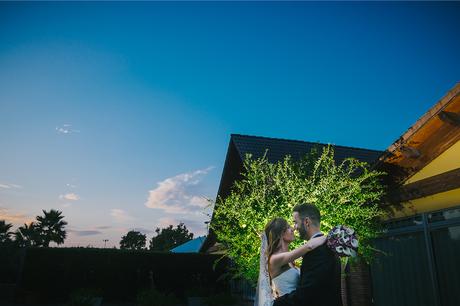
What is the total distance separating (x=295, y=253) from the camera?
10.3 ft

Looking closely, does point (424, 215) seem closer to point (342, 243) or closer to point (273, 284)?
point (273, 284)

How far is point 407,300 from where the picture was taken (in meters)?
7.38

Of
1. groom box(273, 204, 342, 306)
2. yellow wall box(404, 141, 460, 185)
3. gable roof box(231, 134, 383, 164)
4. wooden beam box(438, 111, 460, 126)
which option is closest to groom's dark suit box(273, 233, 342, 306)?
groom box(273, 204, 342, 306)

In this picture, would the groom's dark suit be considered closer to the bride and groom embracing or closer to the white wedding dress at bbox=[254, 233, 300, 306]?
the bride and groom embracing

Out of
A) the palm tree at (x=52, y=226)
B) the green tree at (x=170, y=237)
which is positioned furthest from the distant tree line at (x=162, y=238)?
the palm tree at (x=52, y=226)

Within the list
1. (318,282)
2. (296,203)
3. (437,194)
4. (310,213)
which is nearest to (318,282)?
(318,282)

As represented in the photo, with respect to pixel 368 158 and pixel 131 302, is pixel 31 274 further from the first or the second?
pixel 368 158

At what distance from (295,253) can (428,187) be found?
17.6 ft

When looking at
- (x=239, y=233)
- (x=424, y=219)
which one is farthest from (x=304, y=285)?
(x=424, y=219)

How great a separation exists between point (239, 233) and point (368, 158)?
11975 mm

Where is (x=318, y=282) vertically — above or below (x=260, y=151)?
below

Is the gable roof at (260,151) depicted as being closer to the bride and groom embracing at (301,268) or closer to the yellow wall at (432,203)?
the yellow wall at (432,203)

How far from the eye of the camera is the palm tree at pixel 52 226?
42441 millimetres

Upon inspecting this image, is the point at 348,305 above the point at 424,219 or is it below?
below
